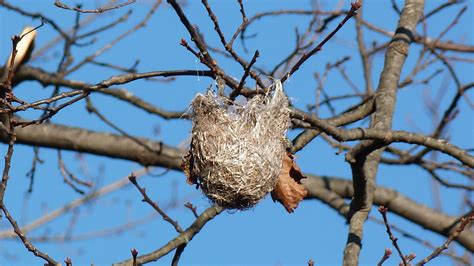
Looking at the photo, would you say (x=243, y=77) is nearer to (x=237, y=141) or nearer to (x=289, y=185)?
→ (x=237, y=141)

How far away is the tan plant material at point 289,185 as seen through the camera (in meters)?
3.42

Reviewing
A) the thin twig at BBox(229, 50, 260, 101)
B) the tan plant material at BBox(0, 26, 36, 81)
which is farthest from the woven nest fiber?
the tan plant material at BBox(0, 26, 36, 81)

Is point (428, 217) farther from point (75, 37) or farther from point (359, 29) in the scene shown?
point (75, 37)

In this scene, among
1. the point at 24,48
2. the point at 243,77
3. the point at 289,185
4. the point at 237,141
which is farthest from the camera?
the point at 24,48

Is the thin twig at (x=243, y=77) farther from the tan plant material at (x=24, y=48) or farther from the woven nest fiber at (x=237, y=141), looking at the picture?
the tan plant material at (x=24, y=48)

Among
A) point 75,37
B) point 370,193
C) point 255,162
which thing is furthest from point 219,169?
point 75,37

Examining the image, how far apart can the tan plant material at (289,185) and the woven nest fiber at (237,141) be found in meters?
0.09

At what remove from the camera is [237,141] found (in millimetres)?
3283

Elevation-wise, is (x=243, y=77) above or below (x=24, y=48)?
below

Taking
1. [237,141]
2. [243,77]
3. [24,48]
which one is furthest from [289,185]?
[24,48]

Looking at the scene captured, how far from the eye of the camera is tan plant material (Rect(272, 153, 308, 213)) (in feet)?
11.2

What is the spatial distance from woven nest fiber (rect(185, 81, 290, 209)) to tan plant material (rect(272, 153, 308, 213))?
3.4 inches

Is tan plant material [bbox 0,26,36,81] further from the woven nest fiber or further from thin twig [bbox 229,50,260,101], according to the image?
thin twig [bbox 229,50,260,101]

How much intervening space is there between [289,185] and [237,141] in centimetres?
32
